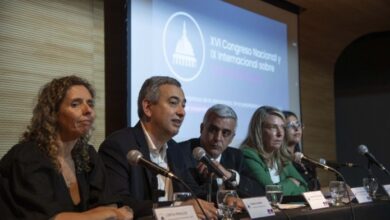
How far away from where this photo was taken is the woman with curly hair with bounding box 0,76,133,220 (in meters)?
1.78

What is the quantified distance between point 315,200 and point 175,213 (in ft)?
3.00

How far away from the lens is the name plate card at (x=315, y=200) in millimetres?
2359

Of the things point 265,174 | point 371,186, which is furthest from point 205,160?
point 371,186

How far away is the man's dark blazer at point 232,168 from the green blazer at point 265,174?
4 centimetres

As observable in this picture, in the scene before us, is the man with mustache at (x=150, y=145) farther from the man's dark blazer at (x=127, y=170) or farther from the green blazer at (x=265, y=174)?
the green blazer at (x=265, y=174)

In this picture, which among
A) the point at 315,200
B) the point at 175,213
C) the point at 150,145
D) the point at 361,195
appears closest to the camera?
the point at 175,213

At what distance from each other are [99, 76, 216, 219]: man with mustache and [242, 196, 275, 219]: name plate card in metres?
0.37

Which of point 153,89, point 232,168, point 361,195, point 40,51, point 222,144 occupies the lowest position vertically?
point 361,195

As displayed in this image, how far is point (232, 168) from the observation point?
3.12m

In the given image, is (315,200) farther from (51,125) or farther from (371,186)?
(51,125)

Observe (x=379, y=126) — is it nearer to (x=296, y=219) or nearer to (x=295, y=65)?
(x=295, y=65)

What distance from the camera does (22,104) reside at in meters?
3.46

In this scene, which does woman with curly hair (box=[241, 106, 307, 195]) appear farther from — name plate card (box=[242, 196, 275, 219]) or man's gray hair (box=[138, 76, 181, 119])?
name plate card (box=[242, 196, 275, 219])

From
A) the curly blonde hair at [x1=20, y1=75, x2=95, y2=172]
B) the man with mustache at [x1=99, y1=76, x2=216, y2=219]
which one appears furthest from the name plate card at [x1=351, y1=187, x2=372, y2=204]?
the curly blonde hair at [x1=20, y1=75, x2=95, y2=172]
